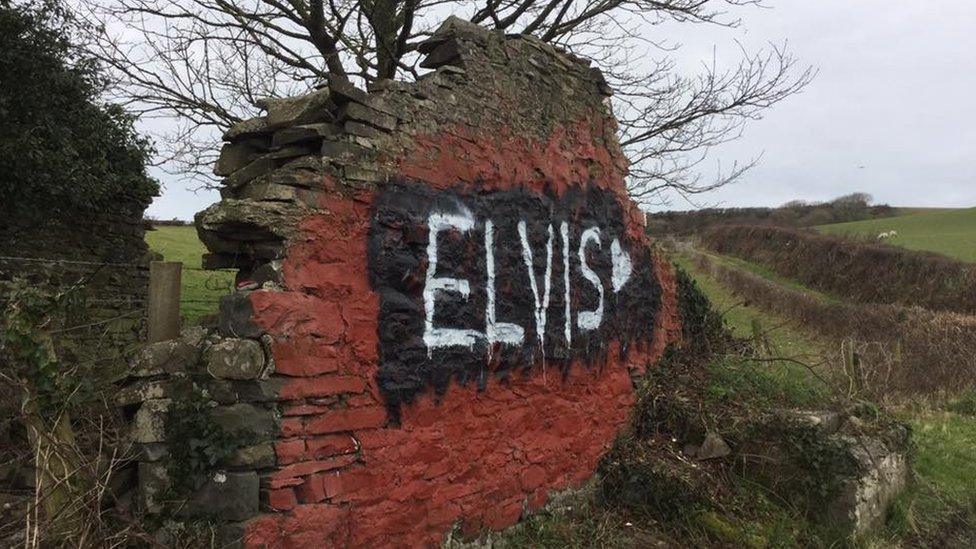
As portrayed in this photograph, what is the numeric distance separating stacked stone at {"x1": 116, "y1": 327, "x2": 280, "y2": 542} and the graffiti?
0.78 meters

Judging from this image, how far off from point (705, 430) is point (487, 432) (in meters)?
2.40

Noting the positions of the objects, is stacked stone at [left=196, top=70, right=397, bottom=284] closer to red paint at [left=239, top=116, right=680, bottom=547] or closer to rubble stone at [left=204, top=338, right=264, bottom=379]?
red paint at [left=239, top=116, right=680, bottom=547]

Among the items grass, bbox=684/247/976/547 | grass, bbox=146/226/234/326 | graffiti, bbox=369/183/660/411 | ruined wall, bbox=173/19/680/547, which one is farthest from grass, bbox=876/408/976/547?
grass, bbox=146/226/234/326

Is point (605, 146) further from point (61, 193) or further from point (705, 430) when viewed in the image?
point (61, 193)

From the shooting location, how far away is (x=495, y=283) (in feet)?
16.1

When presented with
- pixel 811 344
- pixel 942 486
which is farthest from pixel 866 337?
pixel 942 486

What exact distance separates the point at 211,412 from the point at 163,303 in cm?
67

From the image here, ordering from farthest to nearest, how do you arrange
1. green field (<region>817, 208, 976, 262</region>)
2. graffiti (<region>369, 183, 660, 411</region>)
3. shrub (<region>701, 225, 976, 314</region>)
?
1. green field (<region>817, 208, 976, 262</region>)
2. shrub (<region>701, 225, 976, 314</region>)
3. graffiti (<region>369, 183, 660, 411</region>)

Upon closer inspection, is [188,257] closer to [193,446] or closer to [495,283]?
[495,283]

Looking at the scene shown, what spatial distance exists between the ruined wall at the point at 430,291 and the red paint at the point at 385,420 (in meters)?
0.01

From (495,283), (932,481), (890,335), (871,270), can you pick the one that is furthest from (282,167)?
(871,270)

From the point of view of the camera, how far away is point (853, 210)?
4859 centimetres

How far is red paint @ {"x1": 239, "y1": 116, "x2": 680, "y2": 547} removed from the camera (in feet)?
11.7

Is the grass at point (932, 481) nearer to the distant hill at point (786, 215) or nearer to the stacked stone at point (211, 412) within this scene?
the stacked stone at point (211, 412)
